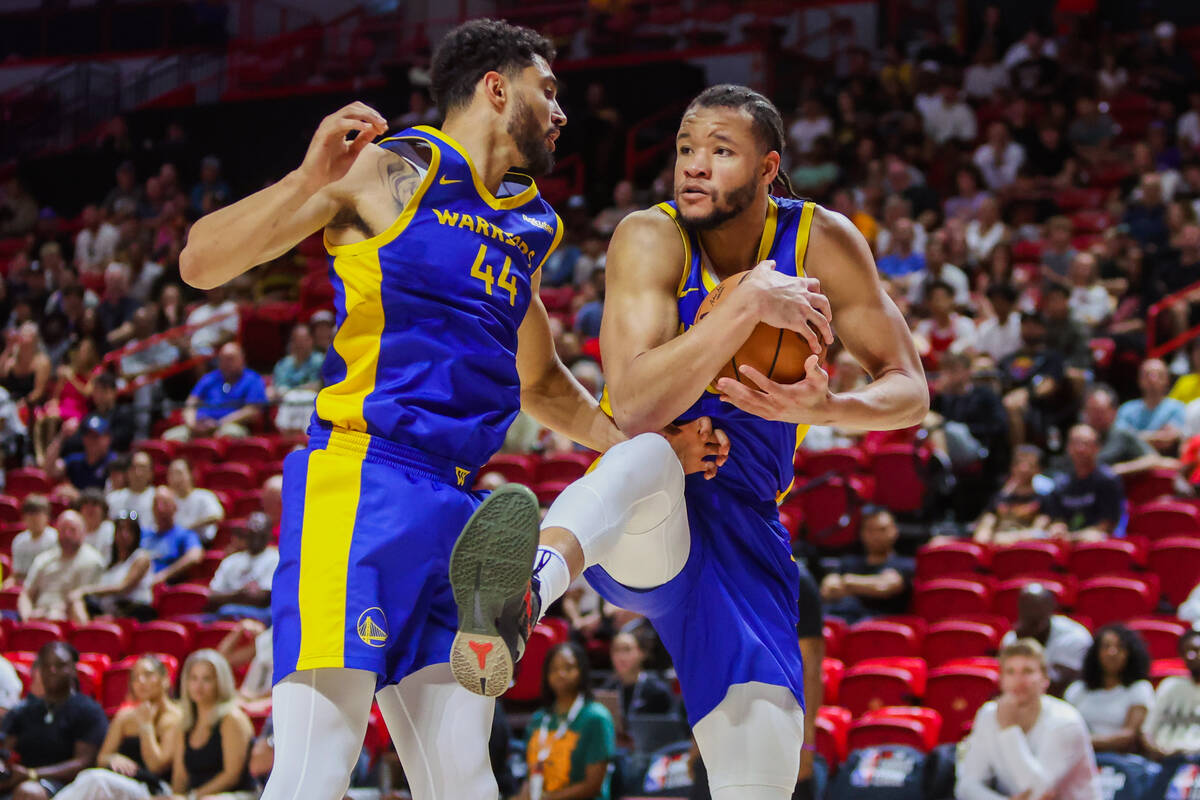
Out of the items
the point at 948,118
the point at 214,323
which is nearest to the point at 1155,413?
the point at 948,118

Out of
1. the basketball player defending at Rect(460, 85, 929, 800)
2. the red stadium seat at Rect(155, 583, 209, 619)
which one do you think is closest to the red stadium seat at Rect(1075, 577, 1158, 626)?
the basketball player defending at Rect(460, 85, 929, 800)

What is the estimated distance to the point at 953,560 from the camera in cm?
859

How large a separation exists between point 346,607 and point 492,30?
54.7 inches

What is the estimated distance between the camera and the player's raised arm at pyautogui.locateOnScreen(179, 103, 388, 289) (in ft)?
9.78

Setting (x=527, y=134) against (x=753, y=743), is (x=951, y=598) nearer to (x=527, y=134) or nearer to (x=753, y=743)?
(x=753, y=743)

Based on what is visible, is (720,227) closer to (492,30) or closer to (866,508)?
(492,30)

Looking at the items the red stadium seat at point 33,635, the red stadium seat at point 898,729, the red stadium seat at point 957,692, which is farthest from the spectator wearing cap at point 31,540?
the red stadium seat at point 957,692

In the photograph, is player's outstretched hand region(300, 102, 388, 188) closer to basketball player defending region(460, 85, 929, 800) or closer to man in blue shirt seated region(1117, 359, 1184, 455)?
basketball player defending region(460, 85, 929, 800)

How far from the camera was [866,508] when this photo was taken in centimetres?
906

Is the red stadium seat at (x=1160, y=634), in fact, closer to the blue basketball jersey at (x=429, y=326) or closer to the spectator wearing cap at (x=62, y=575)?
the blue basketball jersey at (x=429, y=326)

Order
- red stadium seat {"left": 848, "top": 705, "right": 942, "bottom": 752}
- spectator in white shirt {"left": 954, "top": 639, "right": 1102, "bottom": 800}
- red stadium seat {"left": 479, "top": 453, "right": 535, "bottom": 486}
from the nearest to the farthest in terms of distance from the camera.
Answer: spectator in white shirt {"left": 954, "top": 639, "right": 1102, "bottom": 800} → red stadium seat {"left": 848, "top": 705, "right": 942, "bottom": 752} → red stadium seat {"left": 479, "top": 453, "right": 535, "bottom": 486}

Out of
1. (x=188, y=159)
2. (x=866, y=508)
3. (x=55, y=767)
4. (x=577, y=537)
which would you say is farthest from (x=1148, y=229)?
(x=188, y=159)

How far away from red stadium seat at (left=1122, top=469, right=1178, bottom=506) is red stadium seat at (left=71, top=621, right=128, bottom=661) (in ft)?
21.0

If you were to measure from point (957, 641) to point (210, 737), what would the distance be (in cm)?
393
